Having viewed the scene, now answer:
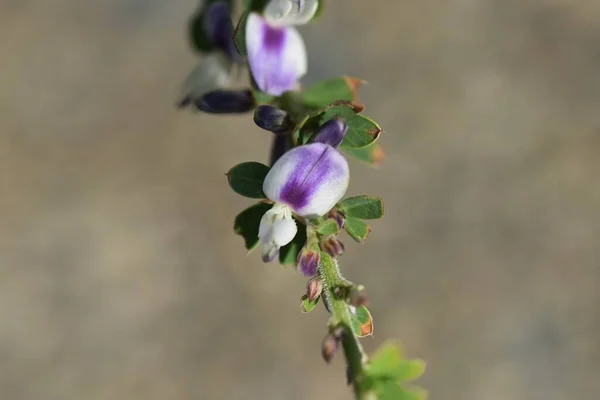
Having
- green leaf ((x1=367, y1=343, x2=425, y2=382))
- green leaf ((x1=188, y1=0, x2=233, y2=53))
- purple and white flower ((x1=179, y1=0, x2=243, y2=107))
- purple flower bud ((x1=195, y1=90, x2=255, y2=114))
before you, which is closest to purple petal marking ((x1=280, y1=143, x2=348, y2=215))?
green leaf ((x1=367, y1=343, x2=425, y2=382))

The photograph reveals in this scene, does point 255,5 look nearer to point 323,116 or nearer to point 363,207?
point 323,116

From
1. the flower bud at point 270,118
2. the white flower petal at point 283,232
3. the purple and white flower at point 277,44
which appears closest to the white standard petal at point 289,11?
the purple and white flower at point 277,44

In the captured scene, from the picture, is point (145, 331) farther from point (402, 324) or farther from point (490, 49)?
point (490, 49)

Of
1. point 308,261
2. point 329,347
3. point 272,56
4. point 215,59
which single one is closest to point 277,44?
point 272,56

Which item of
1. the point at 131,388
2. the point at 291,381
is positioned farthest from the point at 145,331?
the point at 291,381

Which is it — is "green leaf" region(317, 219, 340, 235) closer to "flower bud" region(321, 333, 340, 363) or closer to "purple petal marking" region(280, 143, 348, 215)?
"purple petal marking" region(280, 143, 348, 215)

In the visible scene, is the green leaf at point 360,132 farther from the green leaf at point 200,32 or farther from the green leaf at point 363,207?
the green leaf at point 200,32
